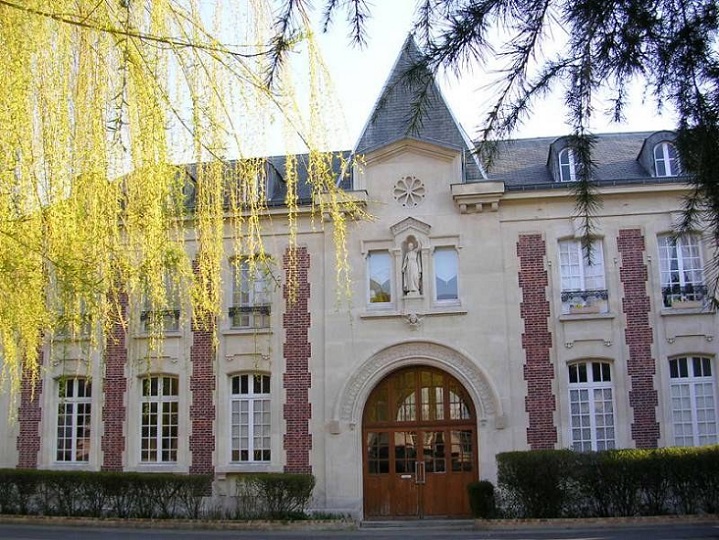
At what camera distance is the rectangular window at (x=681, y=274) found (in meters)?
20.8

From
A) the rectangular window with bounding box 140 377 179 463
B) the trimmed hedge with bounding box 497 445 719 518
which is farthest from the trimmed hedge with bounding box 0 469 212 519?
the trimmed hedge with bounding box 497 445 719 518

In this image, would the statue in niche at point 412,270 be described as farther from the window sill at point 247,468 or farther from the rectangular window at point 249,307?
the window sill at point 247,468

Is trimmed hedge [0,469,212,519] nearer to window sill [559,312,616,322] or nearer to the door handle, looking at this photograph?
the door handle

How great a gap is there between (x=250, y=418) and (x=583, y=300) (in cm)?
870

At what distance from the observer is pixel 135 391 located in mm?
22359

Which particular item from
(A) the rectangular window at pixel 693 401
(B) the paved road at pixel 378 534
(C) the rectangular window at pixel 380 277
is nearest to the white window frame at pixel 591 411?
(A) the rectangular window at pixel 693 401

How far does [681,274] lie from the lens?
21.1 meters

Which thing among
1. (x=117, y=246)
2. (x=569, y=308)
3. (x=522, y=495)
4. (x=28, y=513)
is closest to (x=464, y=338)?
(x=569, y=308)

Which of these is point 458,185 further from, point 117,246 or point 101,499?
point 117,246

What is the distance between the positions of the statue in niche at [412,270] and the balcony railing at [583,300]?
3.54m

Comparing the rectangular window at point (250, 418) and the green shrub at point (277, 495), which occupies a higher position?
the rectangular window at point (250, 418)

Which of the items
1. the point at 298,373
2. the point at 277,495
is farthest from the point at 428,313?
the point at 277,495

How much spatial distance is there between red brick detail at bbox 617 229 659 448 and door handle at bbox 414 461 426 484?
500cm

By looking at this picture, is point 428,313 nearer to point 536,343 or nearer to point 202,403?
point 536,343
